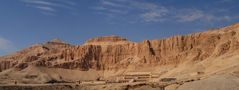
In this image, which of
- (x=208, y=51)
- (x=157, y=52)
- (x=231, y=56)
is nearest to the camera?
(x=231, y=56)

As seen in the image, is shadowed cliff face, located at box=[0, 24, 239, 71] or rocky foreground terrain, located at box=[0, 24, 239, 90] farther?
shadowed cliff face, located at box=[0, 24, 239, 71]

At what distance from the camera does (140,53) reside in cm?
17600

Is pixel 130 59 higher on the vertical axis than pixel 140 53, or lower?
lower

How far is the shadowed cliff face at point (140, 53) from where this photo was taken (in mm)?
148375

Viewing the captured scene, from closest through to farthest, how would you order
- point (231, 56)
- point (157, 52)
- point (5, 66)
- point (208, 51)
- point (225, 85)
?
point (225, 85) → point (231, 56) → point (208, 51) → point (157, 52) → point (5, 66)

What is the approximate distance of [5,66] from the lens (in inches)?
7407

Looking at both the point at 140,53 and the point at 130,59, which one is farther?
the point at 130,59

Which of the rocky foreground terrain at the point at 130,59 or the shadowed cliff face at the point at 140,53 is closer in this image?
the rocky foreground terrain at the point at 130,59

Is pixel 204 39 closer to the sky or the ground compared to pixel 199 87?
closer to the sky

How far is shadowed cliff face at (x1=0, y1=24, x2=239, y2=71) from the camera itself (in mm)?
148375

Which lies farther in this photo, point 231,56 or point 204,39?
point 204,39

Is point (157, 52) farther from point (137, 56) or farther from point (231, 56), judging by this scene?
point (231, 56)

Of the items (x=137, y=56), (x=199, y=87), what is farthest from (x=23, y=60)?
(x=199, y=87)

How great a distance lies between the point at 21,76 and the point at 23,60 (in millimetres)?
35206
